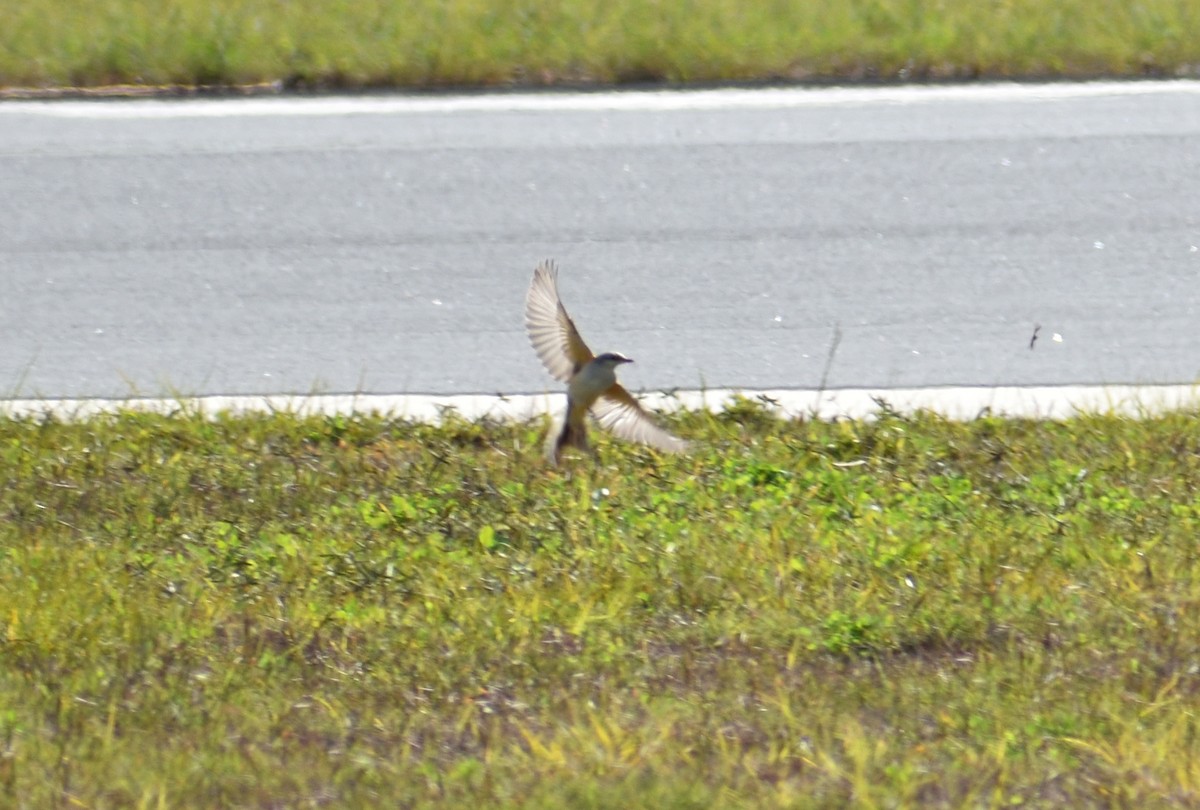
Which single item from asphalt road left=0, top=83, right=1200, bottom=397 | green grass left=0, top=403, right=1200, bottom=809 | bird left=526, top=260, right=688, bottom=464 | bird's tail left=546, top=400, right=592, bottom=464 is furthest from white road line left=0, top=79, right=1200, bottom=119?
bird left=526, top=260, right=688, bottom=464

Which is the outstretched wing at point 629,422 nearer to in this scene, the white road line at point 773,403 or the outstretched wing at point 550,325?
the outstretched wing at point 550,325

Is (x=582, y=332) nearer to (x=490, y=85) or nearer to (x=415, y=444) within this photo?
(x=415, y=444)

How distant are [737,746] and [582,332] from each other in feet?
9.90

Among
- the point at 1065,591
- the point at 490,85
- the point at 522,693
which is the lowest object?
the point at 522,693

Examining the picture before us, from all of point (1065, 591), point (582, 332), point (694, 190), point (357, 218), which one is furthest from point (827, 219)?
point (1065, 591)

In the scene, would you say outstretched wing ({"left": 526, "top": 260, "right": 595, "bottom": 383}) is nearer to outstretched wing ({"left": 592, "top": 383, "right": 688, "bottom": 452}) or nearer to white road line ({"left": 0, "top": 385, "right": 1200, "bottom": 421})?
outstretched wing ({"left": 592, "top": 383, "right": 688, "bottom": 452})

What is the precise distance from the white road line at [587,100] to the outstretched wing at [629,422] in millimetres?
4732

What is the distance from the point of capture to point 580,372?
4.53m

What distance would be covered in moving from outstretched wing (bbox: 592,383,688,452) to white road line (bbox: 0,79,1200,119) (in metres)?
4.73

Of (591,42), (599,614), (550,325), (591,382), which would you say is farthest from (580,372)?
(591,42)

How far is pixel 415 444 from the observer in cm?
549

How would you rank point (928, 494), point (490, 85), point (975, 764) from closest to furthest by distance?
1. point (975, 764)
2. point (928, 494)
3. point (490, 85)

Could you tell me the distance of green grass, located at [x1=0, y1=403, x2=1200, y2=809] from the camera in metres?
3.46

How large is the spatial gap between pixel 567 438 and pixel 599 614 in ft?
2.35
